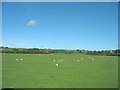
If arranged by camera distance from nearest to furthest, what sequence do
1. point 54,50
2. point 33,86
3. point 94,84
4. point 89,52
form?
point 33,86 → point 94,84 → point 89,52 → point 54,50

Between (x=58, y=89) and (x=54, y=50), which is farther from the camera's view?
(x=54, y=50)

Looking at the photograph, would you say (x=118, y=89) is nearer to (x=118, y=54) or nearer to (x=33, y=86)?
(x=33, y=86)

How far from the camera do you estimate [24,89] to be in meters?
11.2

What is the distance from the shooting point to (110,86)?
12641mm

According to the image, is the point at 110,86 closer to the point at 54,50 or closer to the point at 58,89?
the point at 58,89

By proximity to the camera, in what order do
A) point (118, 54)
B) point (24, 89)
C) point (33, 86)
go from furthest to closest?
point (118, 54)
point (33, 86)
point (24, 89)

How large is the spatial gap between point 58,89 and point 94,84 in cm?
230

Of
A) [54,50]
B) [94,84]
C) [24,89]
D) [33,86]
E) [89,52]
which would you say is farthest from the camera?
[54,50]

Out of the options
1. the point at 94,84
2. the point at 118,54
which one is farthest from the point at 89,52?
the point at 94,84

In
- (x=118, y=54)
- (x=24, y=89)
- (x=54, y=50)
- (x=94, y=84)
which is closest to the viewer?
(x=24, y=89)

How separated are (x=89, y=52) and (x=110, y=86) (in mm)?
85139

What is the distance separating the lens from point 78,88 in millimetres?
11875

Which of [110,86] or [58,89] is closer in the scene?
[58,89]

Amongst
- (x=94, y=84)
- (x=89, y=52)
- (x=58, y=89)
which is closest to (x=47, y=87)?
(x=58, y=89)
